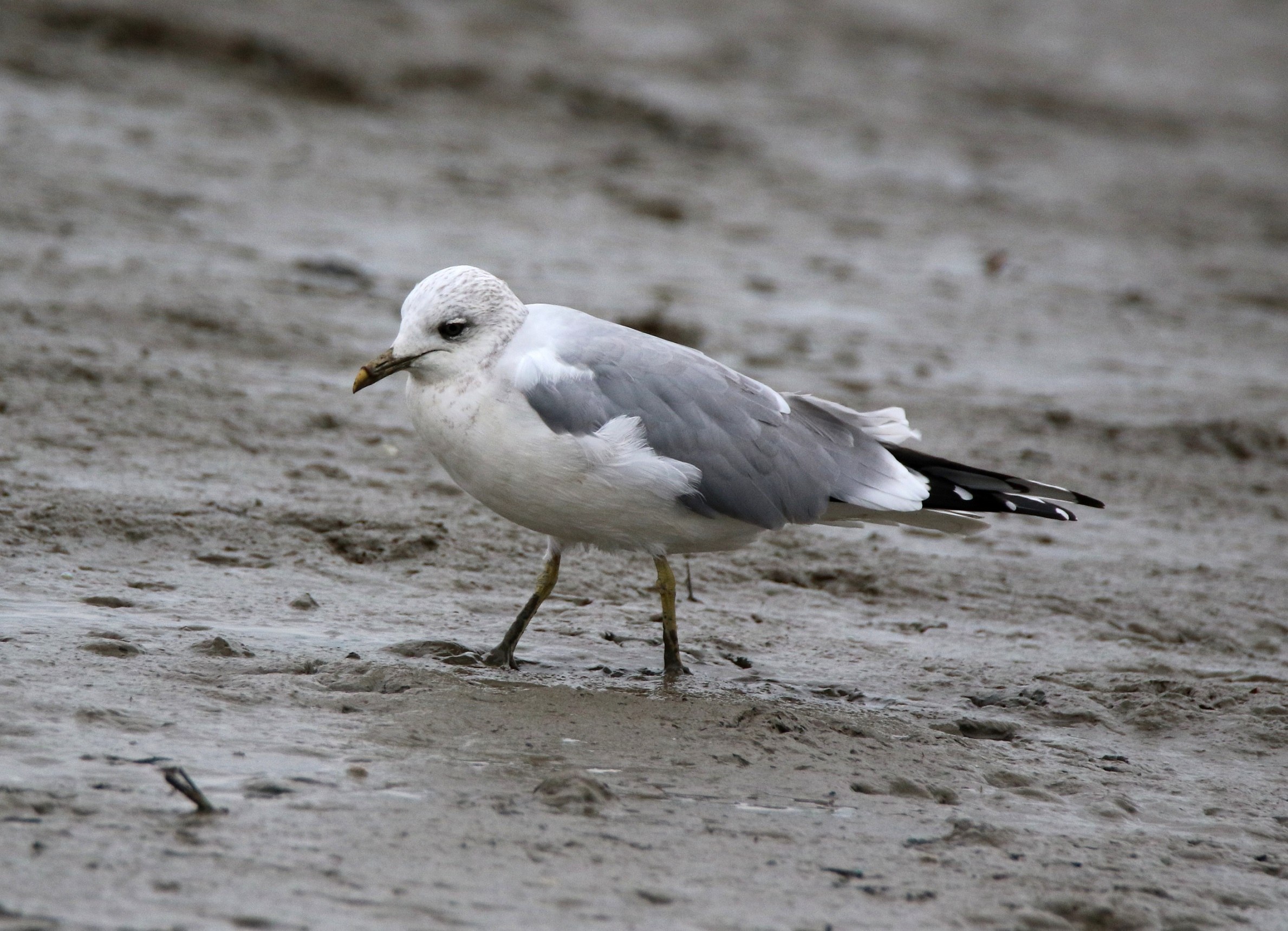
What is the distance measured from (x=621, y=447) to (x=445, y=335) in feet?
2.07

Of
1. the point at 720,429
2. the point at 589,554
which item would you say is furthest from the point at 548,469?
the point at 589,554

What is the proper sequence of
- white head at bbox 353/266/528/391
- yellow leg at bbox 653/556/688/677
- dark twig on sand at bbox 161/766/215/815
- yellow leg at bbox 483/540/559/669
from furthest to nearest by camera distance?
yellow leg at bbox 653/556/688/677 < yellow leg at bbox 483/540/559/669 < white head at bbox 353/266/528/391 < dark twig on sand at bbox 161/766/215/815

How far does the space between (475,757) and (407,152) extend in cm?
→ 769

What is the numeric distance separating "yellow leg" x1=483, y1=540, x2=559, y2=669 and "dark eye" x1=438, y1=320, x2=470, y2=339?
2.50 ft

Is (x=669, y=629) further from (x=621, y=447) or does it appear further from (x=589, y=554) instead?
(x=589, y=554)

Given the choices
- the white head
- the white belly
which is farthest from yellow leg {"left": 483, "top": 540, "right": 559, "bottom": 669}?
the white head

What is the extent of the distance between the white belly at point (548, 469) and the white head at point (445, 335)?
77mm

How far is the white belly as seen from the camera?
4.48m

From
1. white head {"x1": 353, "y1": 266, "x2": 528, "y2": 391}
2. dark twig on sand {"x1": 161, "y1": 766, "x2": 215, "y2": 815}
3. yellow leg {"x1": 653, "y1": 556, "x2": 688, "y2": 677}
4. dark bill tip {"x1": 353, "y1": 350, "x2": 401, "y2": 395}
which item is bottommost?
dark twig on sand {"x1": 161, "y1": 766, "x2": 215, "y2": 815}

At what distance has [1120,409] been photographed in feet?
27.7

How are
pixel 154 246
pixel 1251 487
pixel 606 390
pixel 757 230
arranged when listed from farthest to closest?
pixel 757 230 < pixel 154 246 < pixel 1251 487 < pixel 606 390

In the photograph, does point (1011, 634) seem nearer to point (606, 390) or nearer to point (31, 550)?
point (606, 390)

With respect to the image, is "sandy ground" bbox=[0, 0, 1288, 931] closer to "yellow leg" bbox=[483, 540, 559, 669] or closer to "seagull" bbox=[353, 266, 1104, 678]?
"yellow leg" bbox=[483, 540, 559, 669]

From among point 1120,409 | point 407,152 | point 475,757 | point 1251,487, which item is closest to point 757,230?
point 407,152
